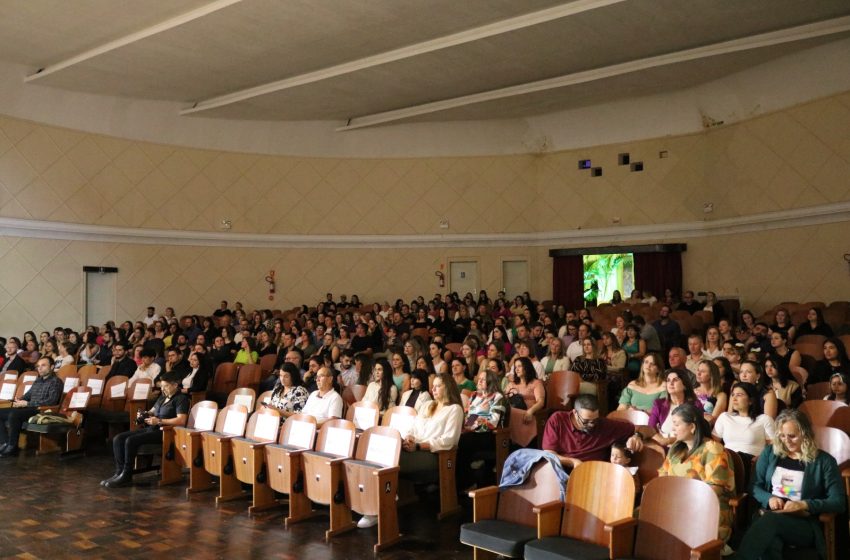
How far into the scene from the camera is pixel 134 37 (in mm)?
9656

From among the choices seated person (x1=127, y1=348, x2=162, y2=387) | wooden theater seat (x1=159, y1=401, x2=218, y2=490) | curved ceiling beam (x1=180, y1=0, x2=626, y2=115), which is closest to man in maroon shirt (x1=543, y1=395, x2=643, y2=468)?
wooden theater seat (x1=159, y1=401, x2=218, y2=490)

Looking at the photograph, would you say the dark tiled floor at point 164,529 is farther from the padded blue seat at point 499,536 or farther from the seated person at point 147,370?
the seated person at point 147,370

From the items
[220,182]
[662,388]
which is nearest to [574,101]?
[220,182]

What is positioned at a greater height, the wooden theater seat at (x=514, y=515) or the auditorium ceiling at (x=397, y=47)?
the auditorium ceiling at (x=397, y=47)

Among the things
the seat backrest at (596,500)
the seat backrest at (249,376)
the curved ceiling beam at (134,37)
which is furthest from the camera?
the curved ceiling beam at (134,37)

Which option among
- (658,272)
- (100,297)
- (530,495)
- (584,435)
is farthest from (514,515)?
(100,297)

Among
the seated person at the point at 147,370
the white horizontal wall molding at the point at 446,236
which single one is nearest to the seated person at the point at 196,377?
the seated person at the point at 147,370

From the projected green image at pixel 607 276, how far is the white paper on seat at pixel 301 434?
9.24 meters

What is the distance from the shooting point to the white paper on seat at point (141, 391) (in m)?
7.28

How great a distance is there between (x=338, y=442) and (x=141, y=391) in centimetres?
340

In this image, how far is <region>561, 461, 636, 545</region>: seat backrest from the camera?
333 centimetres

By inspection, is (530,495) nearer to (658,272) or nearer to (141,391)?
(141,391)

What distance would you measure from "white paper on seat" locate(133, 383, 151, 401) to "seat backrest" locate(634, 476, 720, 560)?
5.62 meters

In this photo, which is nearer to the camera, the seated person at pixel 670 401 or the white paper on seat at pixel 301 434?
the seated person at pixel 670 401
